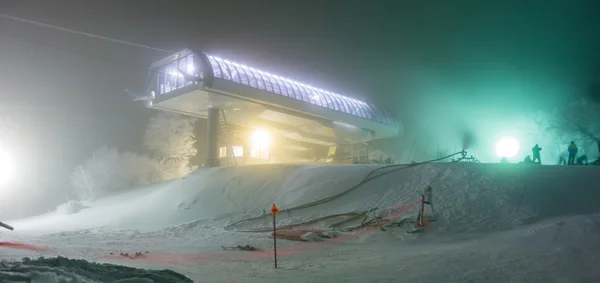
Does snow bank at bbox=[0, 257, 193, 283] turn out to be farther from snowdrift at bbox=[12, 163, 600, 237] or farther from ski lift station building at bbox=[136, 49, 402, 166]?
ski lift station building at bbox=[136, 49, 402, 166]

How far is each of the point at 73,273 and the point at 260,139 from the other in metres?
36.9

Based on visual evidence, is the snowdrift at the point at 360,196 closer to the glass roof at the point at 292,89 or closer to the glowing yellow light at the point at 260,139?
the glass roof at the point at 292,89

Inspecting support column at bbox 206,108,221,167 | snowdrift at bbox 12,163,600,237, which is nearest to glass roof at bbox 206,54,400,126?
support column at bbox 206,108,221,167

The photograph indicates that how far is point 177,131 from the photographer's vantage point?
49.7 m

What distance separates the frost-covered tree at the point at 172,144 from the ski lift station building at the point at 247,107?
290 inches

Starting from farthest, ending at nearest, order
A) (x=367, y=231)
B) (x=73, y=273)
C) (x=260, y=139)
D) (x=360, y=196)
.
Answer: (x=260, y=139) → (x=360, y=196) → (x=367, y=231) → (x=73, y=273)

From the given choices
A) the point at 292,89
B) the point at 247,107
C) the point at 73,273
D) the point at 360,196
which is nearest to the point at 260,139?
the point at 247,107

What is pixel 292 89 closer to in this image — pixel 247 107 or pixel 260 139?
pixel 247 107

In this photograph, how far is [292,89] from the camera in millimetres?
41719

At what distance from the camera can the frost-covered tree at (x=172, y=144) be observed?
48281 millimetres

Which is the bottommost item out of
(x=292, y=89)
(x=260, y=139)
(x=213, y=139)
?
(x=213, y=139)

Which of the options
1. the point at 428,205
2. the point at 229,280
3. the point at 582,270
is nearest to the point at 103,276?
the point at 229,280

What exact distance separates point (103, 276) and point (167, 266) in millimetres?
3795

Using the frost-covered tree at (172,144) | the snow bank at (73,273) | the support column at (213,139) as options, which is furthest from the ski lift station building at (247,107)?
the snow bank at (73,273)
